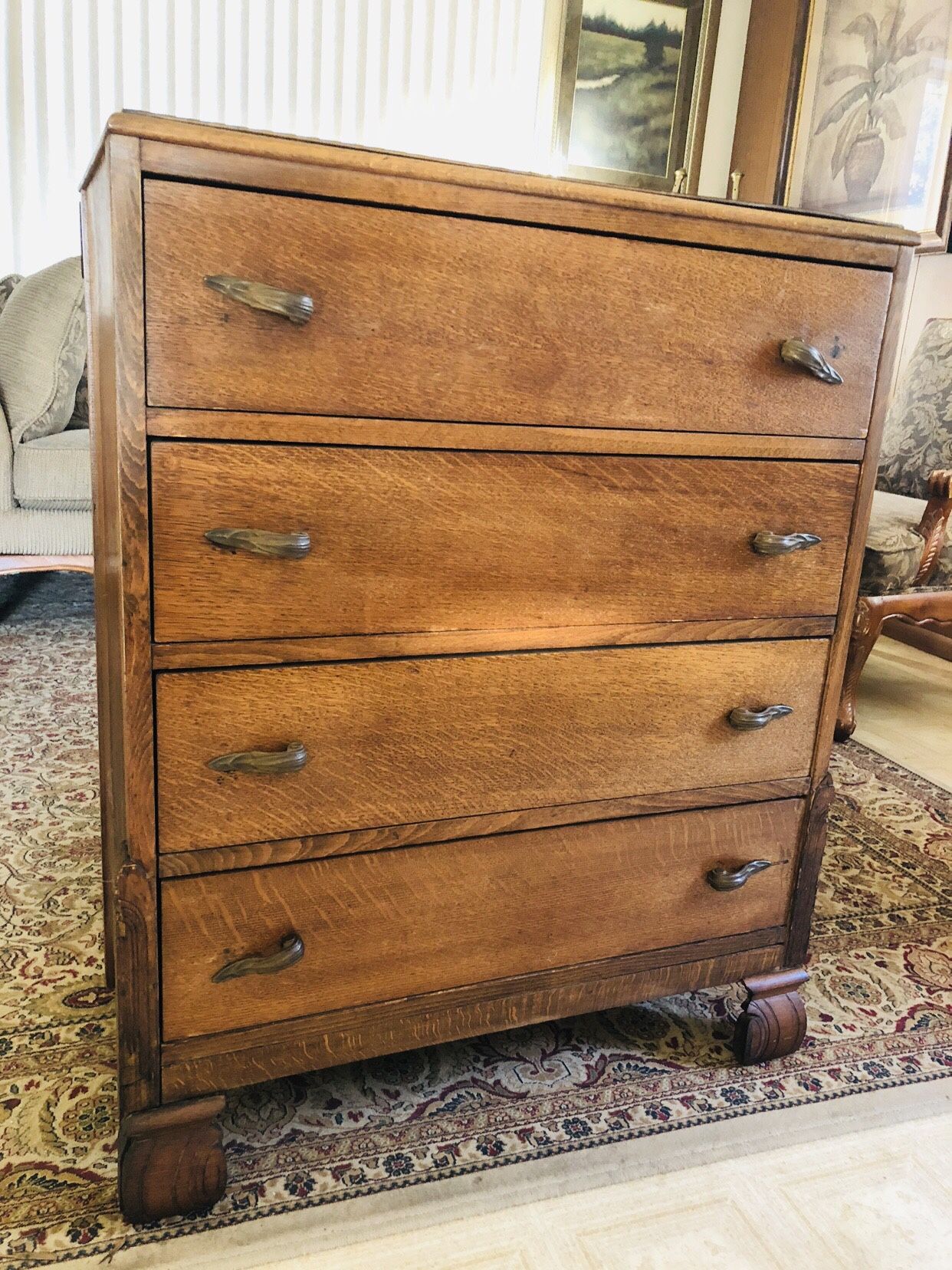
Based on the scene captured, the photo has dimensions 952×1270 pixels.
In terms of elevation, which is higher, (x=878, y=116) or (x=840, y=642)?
(x=878, y=116)

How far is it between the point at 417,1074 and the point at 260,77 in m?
3.86

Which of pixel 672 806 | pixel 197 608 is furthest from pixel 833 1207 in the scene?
pixel 197 608

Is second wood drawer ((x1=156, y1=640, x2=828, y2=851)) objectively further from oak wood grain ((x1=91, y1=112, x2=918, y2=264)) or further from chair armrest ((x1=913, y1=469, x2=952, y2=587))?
chair armrest ((x1=913, y1=469, x2=952, y2=587))

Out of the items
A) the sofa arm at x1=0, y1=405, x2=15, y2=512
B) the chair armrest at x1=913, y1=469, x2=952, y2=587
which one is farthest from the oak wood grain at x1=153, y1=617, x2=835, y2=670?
the sofa arm at x1=0, y1=405, x2=15, y2=512

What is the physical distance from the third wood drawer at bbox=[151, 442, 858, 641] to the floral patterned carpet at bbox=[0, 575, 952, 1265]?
0.56 meters

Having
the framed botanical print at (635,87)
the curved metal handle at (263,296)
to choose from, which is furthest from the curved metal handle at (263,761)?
the framed botanical print at (635,87)

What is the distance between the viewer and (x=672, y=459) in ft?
3.32

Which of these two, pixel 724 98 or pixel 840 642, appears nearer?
pixel 840 642

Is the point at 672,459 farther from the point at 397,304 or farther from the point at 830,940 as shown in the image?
the point at 830,940

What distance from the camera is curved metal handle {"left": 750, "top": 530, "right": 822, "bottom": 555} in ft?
3.48

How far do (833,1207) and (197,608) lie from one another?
2.87 ft

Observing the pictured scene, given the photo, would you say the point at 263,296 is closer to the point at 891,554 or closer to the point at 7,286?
the point at 891,554

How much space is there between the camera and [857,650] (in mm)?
2355

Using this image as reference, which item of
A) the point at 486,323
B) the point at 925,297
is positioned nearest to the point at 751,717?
the point at 486,323
